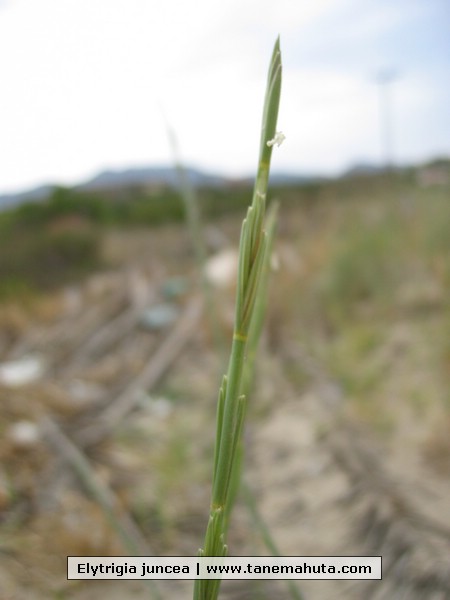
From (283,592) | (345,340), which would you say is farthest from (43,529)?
(345,340)

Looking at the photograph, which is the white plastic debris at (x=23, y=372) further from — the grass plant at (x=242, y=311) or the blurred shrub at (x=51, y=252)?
the blurred shrub at (x=51, y=252)

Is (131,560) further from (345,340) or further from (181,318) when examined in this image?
(181,318)

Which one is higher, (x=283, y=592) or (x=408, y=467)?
(x=408, y=467)

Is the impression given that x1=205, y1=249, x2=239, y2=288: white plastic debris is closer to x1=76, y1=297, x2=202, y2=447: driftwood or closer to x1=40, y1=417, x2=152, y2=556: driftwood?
x1=76, y1=297, x2=202, y2=447: driftwood

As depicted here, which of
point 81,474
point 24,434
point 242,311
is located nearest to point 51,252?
point 24,434
